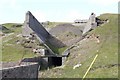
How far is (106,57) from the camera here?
39062 millimetres

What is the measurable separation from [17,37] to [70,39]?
10672 mm

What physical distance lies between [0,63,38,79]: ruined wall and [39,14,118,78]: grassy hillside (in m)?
14.1

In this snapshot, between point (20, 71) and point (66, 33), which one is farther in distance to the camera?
point (66, 33)

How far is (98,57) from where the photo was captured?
3950 cm

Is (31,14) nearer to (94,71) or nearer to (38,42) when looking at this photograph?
(38,42)

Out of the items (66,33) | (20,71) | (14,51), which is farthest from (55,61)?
(20,71)

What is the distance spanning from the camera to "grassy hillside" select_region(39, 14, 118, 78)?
116 feet

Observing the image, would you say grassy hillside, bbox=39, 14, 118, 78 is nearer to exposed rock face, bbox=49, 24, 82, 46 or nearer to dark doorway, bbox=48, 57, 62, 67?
dark doorway, bbox=48, 57, 62, 67

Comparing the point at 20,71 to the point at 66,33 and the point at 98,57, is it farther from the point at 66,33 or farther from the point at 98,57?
the point at 66,33

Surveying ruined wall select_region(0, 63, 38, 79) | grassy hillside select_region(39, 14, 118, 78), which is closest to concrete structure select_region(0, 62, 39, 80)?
ruined wall select_region(0, 63, 38, 79)

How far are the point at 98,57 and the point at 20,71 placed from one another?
2248 cm

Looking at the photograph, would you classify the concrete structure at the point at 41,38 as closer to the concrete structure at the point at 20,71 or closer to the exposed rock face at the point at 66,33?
the exposed rock face at the point at 66,33

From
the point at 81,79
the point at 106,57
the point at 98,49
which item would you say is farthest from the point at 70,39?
the point at 81,79

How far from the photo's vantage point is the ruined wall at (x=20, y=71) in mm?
16325
